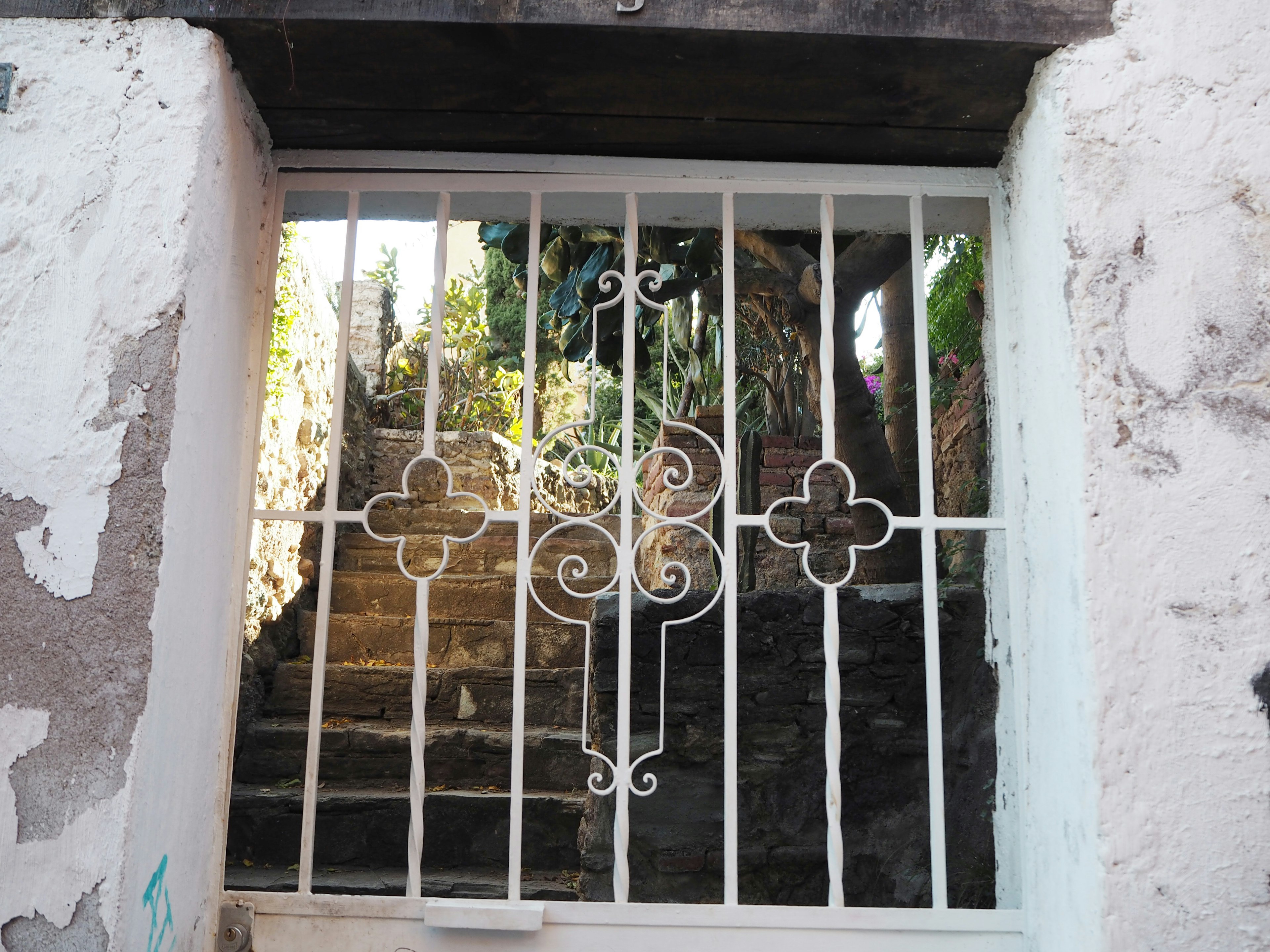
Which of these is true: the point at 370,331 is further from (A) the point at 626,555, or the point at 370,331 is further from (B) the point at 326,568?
(A) the point at 626,555

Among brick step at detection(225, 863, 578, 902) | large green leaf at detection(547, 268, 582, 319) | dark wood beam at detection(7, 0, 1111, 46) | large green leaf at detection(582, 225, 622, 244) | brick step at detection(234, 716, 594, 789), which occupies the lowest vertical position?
brick step at detection(225, 863, 578, 902)

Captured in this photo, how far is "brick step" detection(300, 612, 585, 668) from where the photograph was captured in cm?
521

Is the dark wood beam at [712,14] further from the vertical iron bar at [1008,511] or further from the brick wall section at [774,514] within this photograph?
the brick wall section at [774,514]

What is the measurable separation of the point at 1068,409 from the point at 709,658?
176 cm

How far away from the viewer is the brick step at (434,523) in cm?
636

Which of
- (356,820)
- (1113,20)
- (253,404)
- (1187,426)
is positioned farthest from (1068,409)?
(356,820)

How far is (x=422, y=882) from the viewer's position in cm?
360

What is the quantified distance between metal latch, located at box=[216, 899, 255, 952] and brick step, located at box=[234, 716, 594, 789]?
8.28 ft

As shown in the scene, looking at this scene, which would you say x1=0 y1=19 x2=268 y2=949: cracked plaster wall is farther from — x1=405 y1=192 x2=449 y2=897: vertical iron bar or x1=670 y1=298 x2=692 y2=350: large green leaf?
x1=670 y1=298 x2=692 y2=350: large green leaf

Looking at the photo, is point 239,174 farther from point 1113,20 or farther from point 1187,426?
point 1187,426

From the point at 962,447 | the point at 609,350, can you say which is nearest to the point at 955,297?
the point at 962,447

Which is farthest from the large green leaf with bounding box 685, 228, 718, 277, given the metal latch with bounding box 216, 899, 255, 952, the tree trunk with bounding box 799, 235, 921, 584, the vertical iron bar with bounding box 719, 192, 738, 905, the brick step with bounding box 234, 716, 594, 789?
the metal latch with bounding box 216, 899, 255, 952

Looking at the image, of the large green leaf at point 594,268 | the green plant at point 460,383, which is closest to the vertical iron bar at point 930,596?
the large green leaf at point 594,268

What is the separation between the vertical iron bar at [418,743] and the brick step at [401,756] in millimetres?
2468
